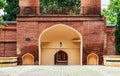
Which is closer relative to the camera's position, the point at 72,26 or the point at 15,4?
the point at 72,26

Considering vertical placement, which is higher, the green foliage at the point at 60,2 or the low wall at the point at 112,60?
the green foliage at the point at 60,2

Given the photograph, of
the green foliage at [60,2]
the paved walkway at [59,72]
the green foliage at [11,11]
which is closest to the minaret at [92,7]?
the paved walkway at [59,72]

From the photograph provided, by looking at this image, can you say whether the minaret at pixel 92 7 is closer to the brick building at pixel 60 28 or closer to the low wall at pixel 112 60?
the brick building at pixel 60 28

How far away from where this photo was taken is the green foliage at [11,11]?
39.4 m

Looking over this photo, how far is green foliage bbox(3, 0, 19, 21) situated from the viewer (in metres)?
39.4

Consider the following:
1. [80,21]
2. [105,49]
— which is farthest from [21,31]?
[105,49]

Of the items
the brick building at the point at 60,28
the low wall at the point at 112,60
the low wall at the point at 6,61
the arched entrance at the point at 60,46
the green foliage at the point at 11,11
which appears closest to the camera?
the low wall at the point at 6,61

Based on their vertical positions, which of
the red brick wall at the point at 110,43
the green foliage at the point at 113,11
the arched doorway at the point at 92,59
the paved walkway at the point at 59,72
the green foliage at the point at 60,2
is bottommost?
the arched doorway at the point at 92,59

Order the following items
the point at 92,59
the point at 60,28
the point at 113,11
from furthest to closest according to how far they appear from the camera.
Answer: the point at 113,11 → the point at 60,28 → the point at 92,59

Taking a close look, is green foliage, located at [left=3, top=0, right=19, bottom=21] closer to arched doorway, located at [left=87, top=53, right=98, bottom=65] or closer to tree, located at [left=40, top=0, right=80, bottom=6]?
tree, located at [left=40, top=0, right=80, bottom=6]

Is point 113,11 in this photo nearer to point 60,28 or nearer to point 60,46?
point 60,46

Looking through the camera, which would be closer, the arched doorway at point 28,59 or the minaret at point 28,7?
the arched doorway at point 28,59

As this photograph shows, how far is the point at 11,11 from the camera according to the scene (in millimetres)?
39469

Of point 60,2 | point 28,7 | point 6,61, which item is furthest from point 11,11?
point 6,61
